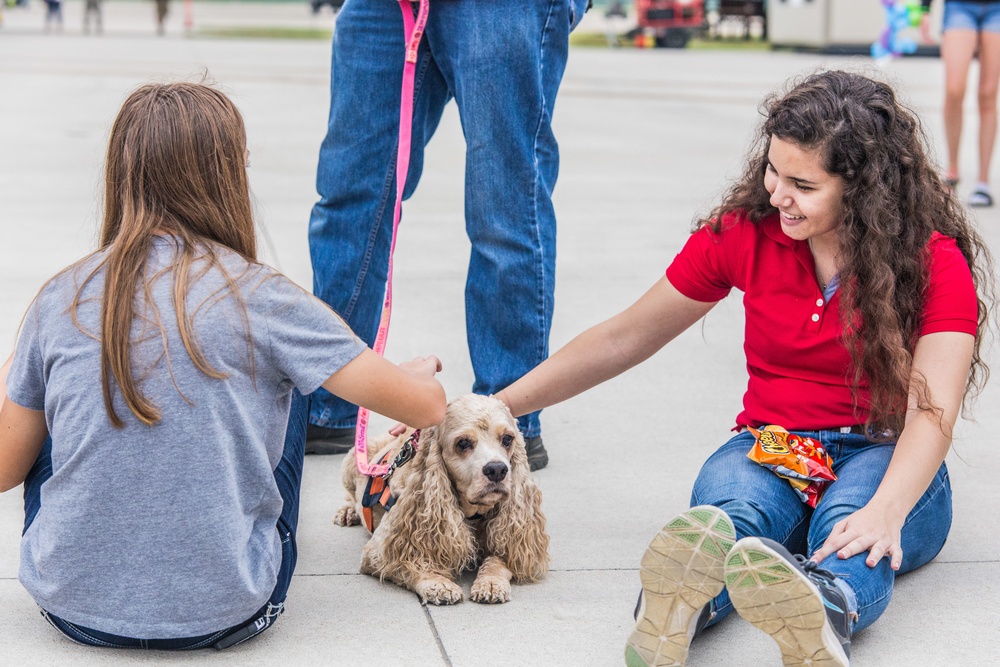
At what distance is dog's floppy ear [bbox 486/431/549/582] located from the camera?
9.58 feet

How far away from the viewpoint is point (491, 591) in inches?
113

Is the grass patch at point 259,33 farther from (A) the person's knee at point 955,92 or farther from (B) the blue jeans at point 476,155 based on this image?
(B) the blue jeans at point 476,155

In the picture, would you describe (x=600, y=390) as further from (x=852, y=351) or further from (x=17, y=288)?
(x=17, y=288)

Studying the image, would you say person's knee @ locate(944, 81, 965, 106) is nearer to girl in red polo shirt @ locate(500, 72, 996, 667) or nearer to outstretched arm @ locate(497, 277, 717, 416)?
girl in red polo shirt @ locate(500, 72, 996, 667)

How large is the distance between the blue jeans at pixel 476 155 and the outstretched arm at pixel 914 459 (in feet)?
4.08

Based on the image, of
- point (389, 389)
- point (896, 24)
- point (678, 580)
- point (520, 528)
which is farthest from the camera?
point (896, 24)

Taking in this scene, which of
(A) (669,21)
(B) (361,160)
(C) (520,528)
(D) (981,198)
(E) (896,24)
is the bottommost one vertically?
(C) (520,528)

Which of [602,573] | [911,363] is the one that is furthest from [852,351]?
[602,573]

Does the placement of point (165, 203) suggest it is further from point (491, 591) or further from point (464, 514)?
point (491, 591)

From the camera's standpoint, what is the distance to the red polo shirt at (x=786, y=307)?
2.88m

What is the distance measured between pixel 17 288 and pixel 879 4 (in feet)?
64.0

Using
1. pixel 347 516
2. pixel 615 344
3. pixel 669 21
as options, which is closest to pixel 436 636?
pixel 347 516

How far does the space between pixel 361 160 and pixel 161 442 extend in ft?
4.95

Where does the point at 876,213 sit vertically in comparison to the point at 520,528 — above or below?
above
